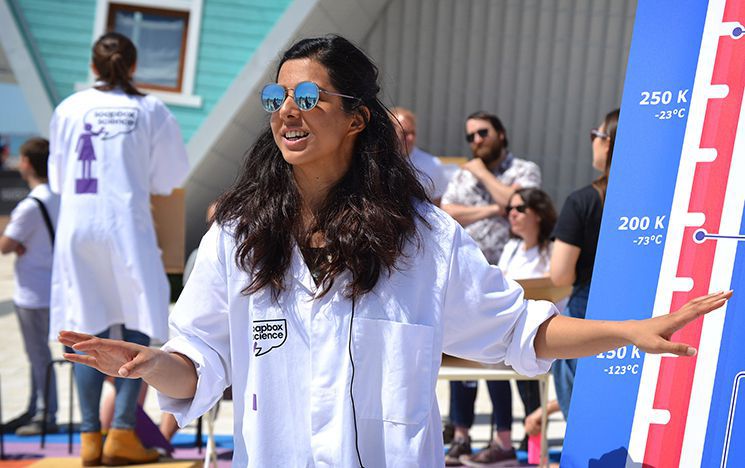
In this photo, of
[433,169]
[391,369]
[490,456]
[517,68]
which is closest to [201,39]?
[517,68]

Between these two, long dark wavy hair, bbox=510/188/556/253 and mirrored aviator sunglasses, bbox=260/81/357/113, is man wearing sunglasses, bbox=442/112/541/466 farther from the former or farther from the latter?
mirrored aviator sunglasses, bbox=260/81/357/113

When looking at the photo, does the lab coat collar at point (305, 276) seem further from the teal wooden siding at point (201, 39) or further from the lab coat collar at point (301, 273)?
the teal wooden siding at point (201, 39)

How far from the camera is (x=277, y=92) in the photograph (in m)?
2.43

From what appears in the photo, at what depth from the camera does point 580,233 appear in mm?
4211

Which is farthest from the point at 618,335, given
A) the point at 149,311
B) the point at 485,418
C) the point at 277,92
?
the point at 485,418

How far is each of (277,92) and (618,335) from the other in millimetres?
914

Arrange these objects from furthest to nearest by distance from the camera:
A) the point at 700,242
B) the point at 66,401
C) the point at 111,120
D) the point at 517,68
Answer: the point at 517,68, the point at 66,401, the point at 111,120, the point at 700,242

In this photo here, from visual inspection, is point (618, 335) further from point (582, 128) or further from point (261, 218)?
point (582, 128)

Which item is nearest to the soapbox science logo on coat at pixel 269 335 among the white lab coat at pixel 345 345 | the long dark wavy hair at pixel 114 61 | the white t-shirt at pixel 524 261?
Answer: the white lab coat at pixel 345 345

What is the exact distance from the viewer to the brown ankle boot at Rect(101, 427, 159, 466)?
499 centimetres

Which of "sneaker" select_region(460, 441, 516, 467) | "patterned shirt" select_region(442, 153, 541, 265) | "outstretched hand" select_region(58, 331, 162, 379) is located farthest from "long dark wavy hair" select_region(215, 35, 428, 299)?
"patterned shirt" select_region(442, 153, 541, 265)

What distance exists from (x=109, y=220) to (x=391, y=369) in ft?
9.62

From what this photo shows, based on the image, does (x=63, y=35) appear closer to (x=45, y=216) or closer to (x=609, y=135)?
(x=45, y=216)

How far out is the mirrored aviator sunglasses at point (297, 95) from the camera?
2.40 m
